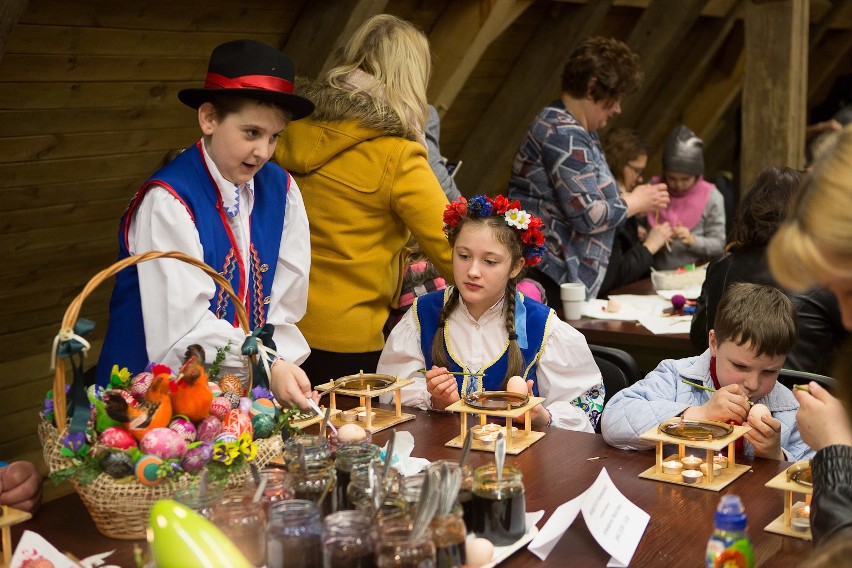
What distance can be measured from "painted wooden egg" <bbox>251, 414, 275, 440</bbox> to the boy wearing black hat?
21 centimetres

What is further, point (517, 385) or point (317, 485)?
point (517, 385)

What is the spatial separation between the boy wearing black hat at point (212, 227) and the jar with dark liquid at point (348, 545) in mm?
674

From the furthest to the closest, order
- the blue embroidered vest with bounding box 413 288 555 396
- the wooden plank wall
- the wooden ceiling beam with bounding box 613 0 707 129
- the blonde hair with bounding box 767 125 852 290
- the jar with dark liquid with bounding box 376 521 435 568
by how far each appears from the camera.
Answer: the wooden ceiling beam with bounding box 613 0 707 129 → the wooden plank wall → the blue embroidered vest with bounding box 413 288 555 396 → the jar with dark liquid with bounding box 376 521 435 568 → the blonde hair with bounding box 767 125 852 290

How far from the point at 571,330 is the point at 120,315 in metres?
1.13

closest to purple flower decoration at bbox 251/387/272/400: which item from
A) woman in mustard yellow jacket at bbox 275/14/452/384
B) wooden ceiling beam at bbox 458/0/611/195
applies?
woman in mustard yellow jacket at bbox 275/14/452/384

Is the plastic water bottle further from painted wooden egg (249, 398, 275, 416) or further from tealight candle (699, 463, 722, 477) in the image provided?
painted wooden egg (249, 398, 275, 416)

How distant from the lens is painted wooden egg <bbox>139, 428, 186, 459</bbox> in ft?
5.58

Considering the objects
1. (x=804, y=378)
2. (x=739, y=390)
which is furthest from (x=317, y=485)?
(x=804, y=378)

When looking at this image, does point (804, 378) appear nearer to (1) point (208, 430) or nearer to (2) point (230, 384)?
(2) point (230, 384)

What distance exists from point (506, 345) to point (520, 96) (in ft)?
11.2

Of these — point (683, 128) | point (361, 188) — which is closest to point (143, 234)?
point (361, 188)

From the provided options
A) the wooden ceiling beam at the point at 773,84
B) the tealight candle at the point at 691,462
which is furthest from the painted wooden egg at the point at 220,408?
the wooden ceiling beam at the point at 773,84

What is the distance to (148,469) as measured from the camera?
167cm

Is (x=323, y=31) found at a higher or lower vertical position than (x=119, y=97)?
higher
